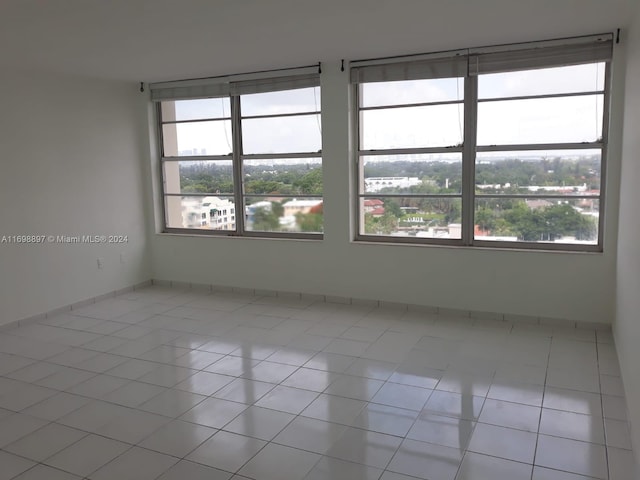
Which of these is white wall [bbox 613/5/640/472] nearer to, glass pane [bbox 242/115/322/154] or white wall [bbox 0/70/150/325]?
→ glass pane [bbox 242/115/322/154]

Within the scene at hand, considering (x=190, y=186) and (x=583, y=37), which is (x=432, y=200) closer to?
(x=583, y=37)

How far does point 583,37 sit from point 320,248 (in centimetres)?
286

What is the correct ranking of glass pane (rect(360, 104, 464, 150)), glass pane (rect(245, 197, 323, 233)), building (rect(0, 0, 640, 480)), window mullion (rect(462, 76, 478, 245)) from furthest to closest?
glass pane (rect(245, 197, 323, 233)) < glass pane (rect(360, 104, 464, 150)) < window mullion (rect(462, 76, 478, 245)) < building (rect(0, 0, 640, 480))

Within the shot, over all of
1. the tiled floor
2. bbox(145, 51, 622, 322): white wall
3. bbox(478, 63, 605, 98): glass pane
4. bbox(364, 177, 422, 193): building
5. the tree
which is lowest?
the tiled floor

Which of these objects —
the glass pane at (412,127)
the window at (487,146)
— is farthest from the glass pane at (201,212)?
the glass pane at (412,127)

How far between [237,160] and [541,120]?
2.98 metres

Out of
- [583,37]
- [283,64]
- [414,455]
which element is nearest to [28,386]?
[414,455]

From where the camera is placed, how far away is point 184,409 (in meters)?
3.02

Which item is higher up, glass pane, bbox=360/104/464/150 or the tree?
glass pane, bbox=360/104/464/150

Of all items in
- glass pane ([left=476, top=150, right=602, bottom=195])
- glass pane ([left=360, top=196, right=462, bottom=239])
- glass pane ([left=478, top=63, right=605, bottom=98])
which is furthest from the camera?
glass pane ([left=360, top=196, right=462, bottom=239])

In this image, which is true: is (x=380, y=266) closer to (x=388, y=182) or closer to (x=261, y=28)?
(x=388, y=182)

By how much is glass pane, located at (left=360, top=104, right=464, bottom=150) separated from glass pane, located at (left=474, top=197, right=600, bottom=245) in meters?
0.65

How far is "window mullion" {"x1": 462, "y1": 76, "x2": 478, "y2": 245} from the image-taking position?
452 cm

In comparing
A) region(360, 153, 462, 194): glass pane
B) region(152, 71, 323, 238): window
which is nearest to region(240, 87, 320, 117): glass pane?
region(152, 71, 323, 238): window
